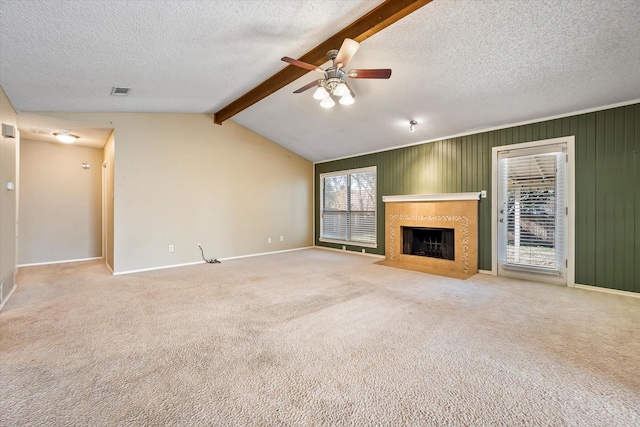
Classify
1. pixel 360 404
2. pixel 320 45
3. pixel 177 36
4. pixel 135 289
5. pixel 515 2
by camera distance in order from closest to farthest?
1. pixel 360 404
2. pixel 515 2
3. pixel 177 36
4. pixel 320 45
5. pixel 135 289

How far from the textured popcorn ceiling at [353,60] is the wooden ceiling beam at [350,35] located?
0.33ft

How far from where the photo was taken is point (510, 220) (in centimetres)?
458

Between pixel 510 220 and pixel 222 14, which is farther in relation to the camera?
pixel 510 220

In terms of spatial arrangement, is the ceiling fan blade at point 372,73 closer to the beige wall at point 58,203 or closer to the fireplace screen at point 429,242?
the fireplace screen at point 429,242

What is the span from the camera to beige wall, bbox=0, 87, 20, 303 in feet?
11.2

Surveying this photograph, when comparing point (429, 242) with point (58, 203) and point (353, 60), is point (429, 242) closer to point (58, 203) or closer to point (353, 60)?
point (353, 60)

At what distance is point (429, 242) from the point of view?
18.5 feet

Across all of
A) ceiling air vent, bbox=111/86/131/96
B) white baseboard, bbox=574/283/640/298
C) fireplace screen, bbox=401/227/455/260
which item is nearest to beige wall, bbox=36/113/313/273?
ceiling air vent, bbox=111/86/131/96

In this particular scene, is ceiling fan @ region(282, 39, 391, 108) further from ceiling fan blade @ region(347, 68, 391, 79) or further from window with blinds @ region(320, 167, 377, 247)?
window with blinds @ region(320, 167, 377, 247)

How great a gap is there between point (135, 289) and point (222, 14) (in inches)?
142

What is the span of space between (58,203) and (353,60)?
662 cm

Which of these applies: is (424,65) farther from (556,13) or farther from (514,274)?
(514,274)

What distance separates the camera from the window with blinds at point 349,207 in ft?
22.2

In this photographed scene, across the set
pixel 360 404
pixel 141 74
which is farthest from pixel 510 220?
pixel 141 74
